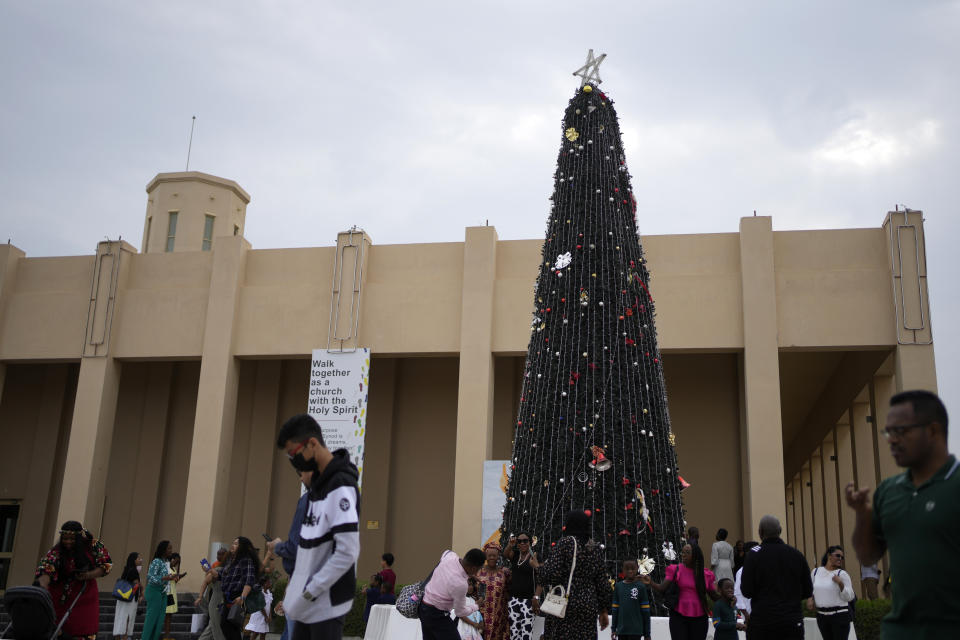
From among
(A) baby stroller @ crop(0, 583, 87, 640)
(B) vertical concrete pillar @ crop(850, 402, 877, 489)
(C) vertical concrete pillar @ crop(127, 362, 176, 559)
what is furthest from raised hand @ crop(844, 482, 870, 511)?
(C) vertical concrete pillar @ crop(127, 362, 176, 559)

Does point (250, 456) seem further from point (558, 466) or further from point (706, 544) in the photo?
point (558, 466)

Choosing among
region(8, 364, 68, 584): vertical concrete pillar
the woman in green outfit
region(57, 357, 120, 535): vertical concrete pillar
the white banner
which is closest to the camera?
the woman in green outfit

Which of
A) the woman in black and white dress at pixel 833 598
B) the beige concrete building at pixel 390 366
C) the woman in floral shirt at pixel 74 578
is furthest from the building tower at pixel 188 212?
the woman in black and white dress at pixel 833 598

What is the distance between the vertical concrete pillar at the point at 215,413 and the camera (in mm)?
17469

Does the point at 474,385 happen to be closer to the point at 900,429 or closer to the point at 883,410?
the point at 883,410

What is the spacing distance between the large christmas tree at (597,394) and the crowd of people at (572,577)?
0.58m

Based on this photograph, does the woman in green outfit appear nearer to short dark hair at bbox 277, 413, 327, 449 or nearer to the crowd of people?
the crowd of people

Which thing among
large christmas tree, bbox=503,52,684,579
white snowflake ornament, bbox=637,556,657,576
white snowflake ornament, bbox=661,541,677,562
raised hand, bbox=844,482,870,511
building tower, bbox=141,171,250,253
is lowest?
white snowflake ornament, bbox=637,556,657,576

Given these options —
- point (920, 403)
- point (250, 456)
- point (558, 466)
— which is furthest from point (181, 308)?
point (920, 403)

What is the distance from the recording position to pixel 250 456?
2056 centimetres

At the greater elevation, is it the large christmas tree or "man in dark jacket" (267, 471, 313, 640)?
the large christmas tree

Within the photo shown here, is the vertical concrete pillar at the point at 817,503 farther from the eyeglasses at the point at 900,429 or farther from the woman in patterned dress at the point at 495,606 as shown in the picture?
the eyeglasses at the point at 900,429

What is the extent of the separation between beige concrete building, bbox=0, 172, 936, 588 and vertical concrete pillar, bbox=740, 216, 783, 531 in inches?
1.4

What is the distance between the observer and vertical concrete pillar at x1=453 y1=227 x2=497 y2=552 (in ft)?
53.4
